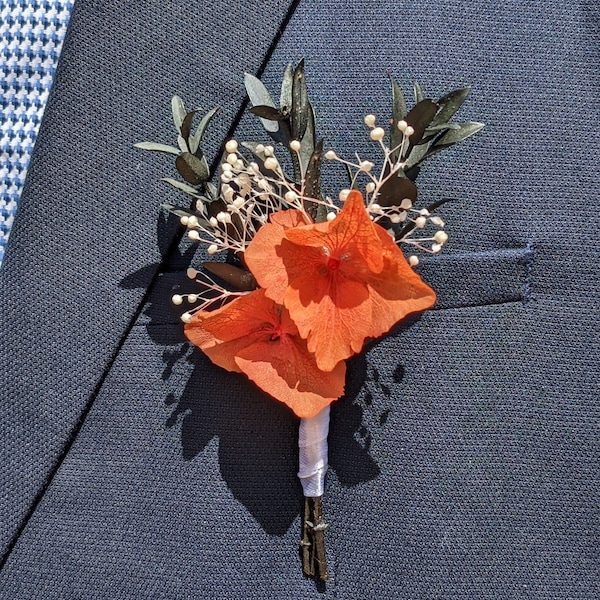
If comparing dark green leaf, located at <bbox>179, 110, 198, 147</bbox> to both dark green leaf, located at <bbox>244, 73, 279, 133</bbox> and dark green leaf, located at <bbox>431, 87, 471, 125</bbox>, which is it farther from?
dark green leaf, located at <bbox>431, 87, 471, 125</bbox>

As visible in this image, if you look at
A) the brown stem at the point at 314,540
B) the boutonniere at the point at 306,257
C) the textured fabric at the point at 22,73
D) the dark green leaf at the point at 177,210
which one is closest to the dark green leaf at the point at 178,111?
the boutonniere at the point at 306,257

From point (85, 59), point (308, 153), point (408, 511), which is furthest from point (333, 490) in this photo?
point (85, 59)

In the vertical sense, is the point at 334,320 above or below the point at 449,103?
below

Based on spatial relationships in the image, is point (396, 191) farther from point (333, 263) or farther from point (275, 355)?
point (275, 355)

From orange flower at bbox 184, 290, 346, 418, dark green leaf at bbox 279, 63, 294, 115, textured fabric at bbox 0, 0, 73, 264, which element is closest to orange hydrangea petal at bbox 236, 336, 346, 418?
orange flower at bbox 184, 290, 346, 418

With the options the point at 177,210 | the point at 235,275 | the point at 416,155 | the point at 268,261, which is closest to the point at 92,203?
the point at 177,210

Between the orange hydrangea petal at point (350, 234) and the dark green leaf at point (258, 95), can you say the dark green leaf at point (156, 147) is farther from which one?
the orange hydrangea petal at point (350, 234)
